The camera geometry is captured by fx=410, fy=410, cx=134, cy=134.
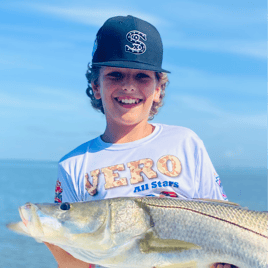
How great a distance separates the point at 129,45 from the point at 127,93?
0.43m

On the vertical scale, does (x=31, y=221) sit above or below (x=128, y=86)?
below

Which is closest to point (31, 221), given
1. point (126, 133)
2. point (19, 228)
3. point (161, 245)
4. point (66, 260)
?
point (19, 228)

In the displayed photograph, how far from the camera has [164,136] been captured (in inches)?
151

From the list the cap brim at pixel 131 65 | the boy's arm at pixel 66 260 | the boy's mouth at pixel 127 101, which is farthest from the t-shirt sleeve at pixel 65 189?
the cap brim at pixel 131 65

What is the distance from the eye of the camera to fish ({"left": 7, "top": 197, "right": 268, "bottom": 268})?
2.78 meters

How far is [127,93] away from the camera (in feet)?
12.1

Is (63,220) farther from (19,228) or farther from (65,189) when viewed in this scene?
(65,189)

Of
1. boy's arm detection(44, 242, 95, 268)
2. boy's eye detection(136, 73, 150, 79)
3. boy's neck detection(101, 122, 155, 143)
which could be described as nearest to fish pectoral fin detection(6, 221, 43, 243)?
boy's arm detection(44, 242, 95, 268)

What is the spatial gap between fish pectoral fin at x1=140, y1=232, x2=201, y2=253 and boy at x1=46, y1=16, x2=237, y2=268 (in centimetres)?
72

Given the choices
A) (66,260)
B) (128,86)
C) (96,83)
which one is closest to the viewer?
(66,260)

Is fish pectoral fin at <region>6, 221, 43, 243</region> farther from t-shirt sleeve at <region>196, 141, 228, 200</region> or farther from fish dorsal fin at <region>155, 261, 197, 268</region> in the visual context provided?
t-shirt sleeve at <region>196, 141, 228, 200</region>

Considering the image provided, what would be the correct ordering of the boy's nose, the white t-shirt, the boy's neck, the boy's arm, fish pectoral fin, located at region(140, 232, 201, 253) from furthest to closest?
the boy's neck < the boy's nose < the white t-shirt < the boy's arm < fish pectoral fin, located at region(140, 232, 201, 253)

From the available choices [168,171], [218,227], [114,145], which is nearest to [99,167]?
[114,145]

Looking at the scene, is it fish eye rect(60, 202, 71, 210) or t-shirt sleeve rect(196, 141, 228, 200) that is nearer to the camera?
fish eye rect(60, 202, 71, 210)
